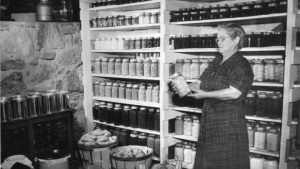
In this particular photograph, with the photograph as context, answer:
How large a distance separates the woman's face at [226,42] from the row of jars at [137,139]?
1426 mm

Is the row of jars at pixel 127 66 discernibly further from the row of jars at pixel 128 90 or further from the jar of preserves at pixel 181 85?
the jar of preserves at pixel 181 85

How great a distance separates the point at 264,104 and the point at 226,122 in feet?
1.92

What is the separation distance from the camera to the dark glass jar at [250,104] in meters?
2.76

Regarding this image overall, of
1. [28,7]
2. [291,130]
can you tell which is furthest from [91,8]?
[291,130]

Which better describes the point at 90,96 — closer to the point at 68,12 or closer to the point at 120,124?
the point at 120,124

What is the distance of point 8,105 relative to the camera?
8.56ft

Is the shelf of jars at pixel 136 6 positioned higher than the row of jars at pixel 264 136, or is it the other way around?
the shelf of jars at pixel 136 6

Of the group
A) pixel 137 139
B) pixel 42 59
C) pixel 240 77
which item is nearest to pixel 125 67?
pixel 137 139

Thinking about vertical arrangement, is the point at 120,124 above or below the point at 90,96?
below

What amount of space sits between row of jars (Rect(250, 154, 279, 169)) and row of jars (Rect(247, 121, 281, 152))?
0.09 meters

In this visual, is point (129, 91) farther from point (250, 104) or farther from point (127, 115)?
point (250, 104)

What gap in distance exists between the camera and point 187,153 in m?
3.19

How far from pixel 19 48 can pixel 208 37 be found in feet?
6.38

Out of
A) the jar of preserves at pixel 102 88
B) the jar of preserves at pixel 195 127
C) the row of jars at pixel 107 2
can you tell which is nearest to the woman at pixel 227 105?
the jar of preserves at pixel 195 127
